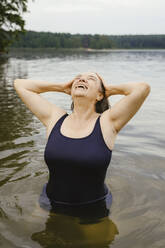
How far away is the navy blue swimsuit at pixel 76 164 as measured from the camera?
134 inches

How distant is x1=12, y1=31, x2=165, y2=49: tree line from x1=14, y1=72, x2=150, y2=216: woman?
444ft

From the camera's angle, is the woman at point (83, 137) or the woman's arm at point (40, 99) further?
the woman's arm at point (40, 99)

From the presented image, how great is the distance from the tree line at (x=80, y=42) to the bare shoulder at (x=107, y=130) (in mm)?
135706

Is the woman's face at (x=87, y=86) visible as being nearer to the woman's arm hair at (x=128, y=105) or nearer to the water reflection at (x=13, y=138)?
the woman's arm hair at (x=128, y=105)

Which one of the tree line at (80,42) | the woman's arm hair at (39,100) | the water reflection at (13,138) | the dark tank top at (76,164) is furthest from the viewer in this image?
the tree line at (80,42)

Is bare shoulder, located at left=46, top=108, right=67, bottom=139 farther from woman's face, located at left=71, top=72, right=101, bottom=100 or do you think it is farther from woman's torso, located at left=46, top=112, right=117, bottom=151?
woman's face, located at left=71, top=72, right=101, bottom=100

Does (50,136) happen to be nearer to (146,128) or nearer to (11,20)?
(146,128)

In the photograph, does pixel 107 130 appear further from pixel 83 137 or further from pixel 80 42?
pixel 80 42

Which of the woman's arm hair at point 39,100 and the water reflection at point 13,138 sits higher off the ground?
the woman's arm hair at point 39,100

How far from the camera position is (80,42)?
532 ft

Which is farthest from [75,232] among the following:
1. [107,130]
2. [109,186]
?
[109,186]

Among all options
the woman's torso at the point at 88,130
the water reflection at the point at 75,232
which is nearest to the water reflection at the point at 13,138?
the water reflection at the point at 75,232

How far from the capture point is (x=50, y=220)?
3.89m

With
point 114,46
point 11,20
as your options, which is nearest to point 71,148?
point 11,20
